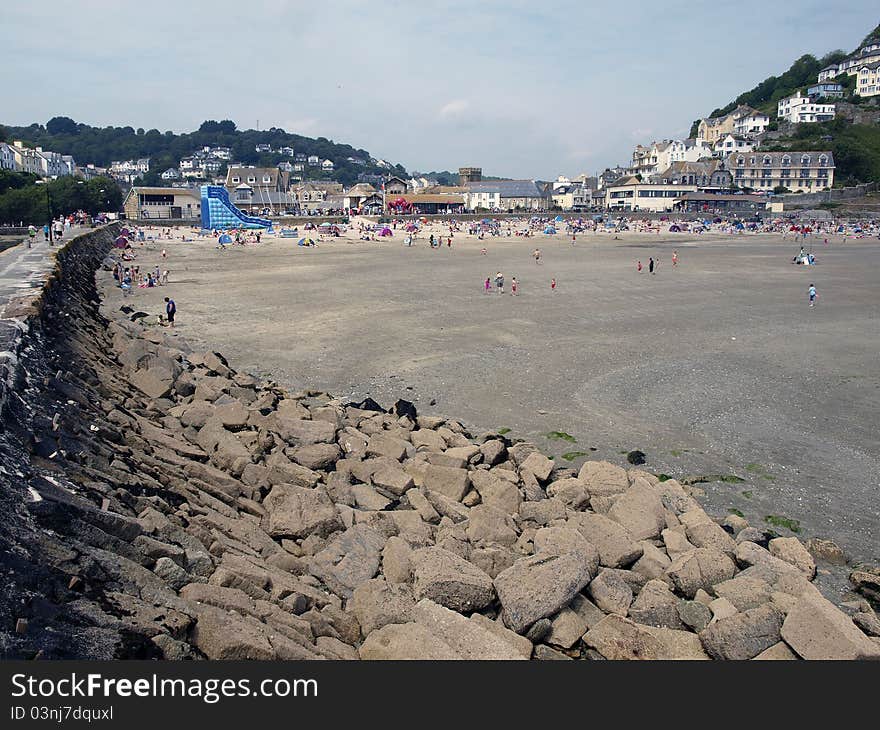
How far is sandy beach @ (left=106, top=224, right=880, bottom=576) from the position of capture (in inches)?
475

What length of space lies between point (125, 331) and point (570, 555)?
53.2 feet

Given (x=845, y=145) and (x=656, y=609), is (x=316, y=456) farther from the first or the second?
(x=845, y=145)

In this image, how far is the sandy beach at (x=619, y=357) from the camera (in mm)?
12070

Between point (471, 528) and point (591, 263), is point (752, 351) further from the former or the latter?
point (591, 263)

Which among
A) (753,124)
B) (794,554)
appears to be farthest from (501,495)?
(753,124)

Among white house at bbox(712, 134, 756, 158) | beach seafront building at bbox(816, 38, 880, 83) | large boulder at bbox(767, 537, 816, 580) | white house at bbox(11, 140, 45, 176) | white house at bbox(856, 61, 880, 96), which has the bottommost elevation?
large boulder at bbox(767, 537, 816, 580)

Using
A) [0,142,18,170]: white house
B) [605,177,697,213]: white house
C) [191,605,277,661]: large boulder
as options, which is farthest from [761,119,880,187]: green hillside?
[191,605,277,661]: large boulder

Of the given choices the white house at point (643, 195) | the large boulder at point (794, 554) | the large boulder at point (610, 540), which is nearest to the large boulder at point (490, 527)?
the large boulder at point (610, 540)

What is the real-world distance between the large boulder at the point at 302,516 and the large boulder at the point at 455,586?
5.86 ft

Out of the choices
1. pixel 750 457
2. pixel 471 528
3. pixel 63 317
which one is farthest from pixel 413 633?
pixel 63 317

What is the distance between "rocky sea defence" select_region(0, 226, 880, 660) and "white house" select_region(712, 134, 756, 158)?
130 m

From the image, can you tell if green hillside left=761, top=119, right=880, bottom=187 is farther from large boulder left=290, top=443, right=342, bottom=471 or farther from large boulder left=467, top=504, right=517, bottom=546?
large boulder left=467, top=504, right=517, bottom=546

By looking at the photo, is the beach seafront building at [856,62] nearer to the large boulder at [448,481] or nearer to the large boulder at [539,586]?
the large boulder at [448,481]

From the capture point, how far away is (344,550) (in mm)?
7805
